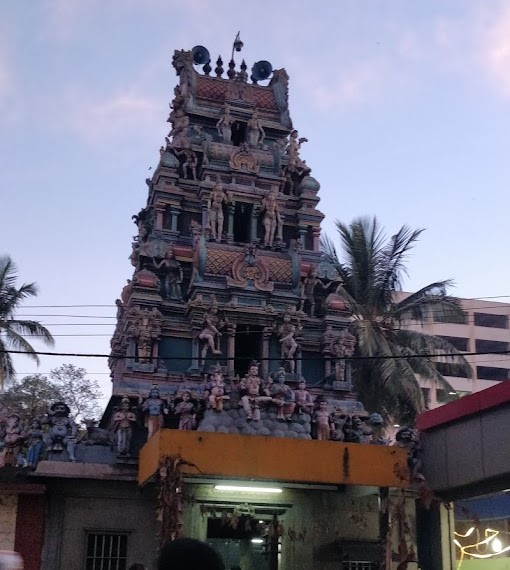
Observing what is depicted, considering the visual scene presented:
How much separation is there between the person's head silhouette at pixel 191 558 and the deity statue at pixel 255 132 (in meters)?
24.5

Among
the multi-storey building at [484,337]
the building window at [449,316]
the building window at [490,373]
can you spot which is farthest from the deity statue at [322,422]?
the building window at [490,373]

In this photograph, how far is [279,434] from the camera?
64.3 feet

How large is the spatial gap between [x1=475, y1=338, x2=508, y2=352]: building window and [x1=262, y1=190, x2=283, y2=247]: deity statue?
145ft

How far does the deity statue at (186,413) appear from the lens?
20.2m

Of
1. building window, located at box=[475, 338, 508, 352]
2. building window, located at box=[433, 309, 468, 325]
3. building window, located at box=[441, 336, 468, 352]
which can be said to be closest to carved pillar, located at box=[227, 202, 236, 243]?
building window, located at box=[433, 309, 468, 325]

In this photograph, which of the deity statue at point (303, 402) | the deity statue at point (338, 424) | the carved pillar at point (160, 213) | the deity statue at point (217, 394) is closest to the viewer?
the deity statue at point (217, 394)

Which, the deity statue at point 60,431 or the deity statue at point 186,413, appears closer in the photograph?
the deity statue at point 60,431

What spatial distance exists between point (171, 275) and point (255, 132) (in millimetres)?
6306

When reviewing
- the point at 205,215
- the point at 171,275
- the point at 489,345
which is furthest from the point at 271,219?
the point at 489,345

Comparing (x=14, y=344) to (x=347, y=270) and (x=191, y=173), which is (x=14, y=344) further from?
(x=347, y=270)

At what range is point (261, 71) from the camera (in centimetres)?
2989

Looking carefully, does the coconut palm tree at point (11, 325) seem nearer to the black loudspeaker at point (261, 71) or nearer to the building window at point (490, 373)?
the black loudspeaker at point (261, 71)

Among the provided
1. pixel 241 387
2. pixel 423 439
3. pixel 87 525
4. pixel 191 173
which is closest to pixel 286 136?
pixel 191 173

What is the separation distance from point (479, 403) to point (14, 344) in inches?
897
